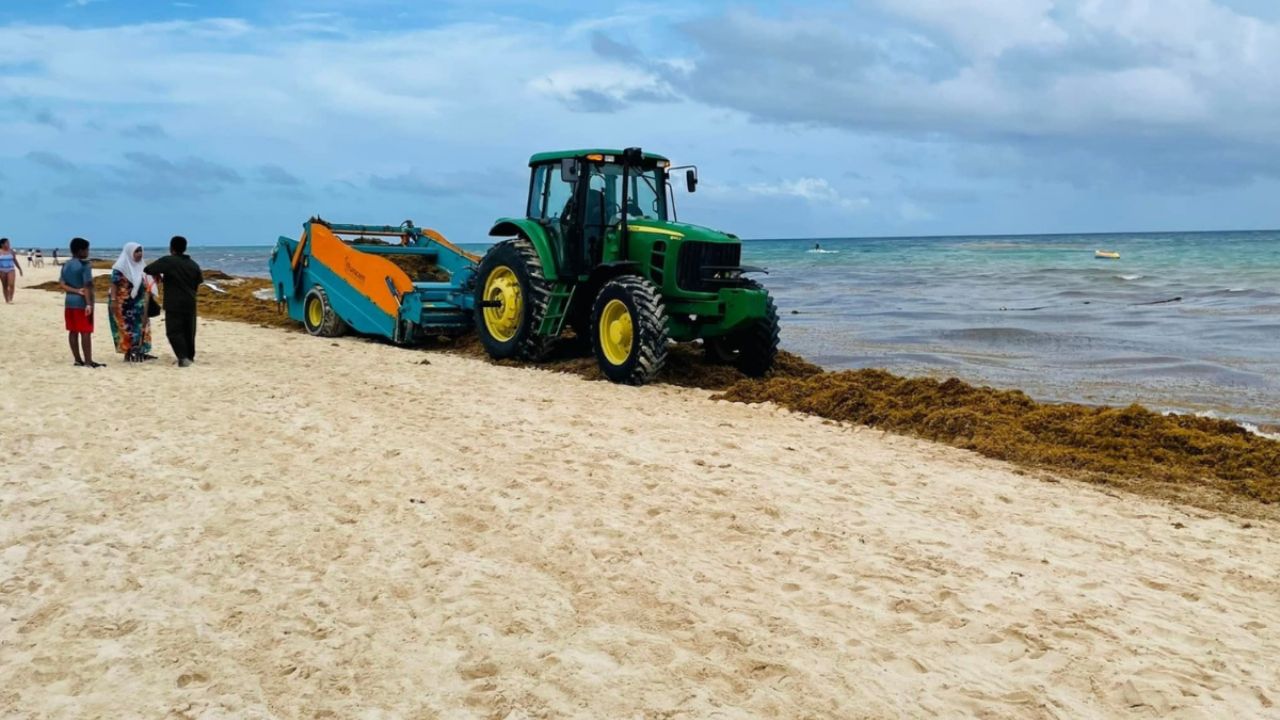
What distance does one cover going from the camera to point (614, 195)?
11062mm

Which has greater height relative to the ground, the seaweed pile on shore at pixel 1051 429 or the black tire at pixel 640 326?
the black tire at pixel 640 326

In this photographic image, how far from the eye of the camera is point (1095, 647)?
13.5 feet

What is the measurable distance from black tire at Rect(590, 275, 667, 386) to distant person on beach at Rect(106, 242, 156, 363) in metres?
5.39

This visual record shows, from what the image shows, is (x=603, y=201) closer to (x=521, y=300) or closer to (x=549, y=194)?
(x=549, y=194)

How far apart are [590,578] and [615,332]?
19.9 feet

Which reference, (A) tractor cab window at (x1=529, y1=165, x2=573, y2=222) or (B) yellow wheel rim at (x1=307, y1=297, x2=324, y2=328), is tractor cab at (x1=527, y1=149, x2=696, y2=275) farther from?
(B) yellow wheel rim at (x1=307, y1=297, x2=324, y2=328)

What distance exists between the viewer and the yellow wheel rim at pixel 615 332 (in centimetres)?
1053

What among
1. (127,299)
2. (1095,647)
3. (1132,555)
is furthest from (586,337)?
(1095,647)

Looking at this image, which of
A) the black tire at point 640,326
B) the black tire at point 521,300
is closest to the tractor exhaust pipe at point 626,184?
the black tire at point 640,326

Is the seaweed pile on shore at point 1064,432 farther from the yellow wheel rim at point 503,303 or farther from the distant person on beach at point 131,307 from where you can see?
the distant person on beach at point 131,307

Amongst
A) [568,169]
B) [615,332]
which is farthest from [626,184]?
[615,332]

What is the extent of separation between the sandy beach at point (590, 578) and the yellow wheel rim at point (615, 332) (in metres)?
2.42

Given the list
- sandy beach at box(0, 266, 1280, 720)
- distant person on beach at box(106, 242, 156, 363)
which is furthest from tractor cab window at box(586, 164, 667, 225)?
distant person on beach at box(106, 242, 156, 363)

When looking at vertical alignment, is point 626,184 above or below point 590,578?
above
